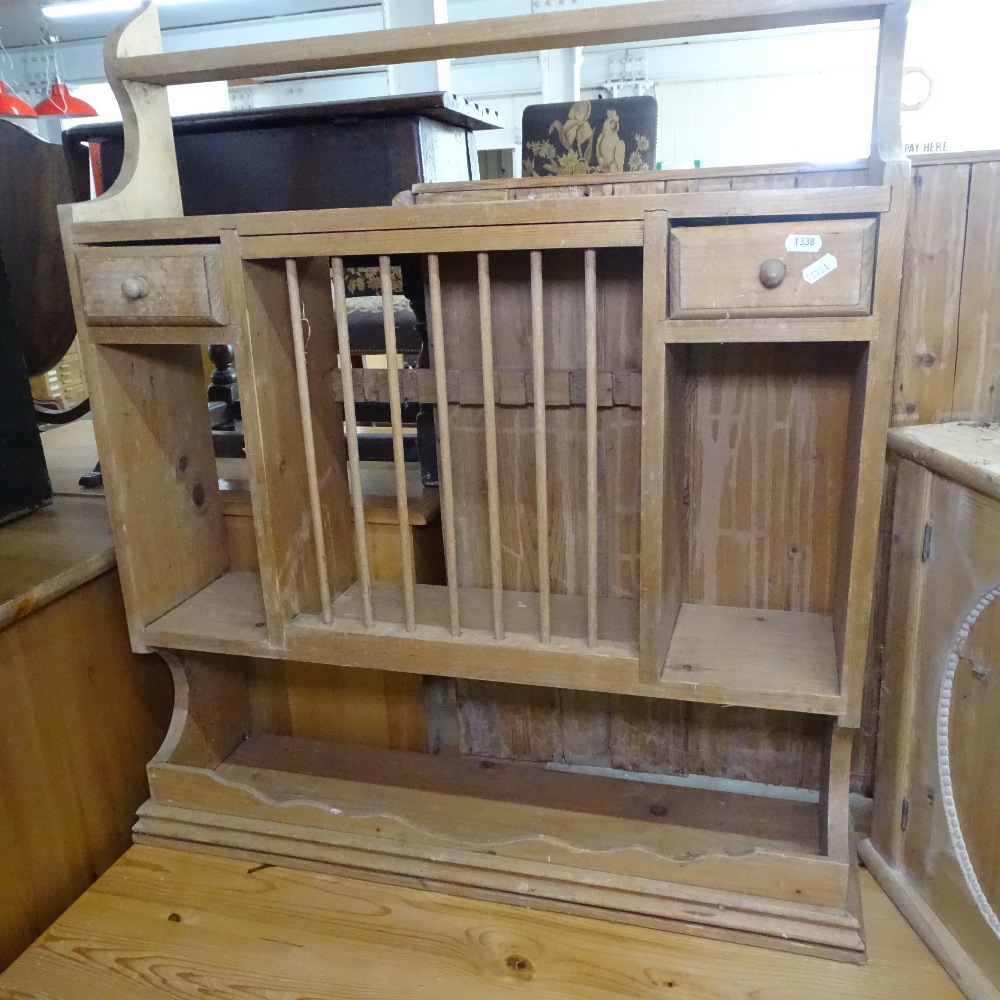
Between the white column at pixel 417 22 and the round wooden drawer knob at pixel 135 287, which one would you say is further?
the white column at pixel 417 22

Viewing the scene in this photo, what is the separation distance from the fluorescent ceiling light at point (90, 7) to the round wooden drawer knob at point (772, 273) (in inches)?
260

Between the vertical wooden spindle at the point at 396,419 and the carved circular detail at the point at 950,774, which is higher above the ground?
the vertical wooden spindle at the point at 396,419

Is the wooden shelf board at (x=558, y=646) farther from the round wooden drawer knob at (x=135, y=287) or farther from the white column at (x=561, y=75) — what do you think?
the white column at (x=561, y=75)

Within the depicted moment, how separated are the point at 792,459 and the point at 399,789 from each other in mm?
860

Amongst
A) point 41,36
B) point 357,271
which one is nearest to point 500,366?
point 357,271

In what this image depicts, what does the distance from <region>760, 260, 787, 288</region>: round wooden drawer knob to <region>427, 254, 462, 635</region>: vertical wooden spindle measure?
15.7 inches

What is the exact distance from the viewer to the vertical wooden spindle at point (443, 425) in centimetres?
108

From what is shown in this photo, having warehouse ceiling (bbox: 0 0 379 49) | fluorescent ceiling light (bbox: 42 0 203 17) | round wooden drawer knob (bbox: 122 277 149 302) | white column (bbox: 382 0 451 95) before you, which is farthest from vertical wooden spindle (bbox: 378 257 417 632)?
fluorescent ceiling light (bbox: 42 0 203 17)

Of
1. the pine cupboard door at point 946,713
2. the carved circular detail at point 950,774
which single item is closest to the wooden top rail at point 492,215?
the pine cupboard door at point 946,713

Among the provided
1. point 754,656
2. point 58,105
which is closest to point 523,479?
point 754,656

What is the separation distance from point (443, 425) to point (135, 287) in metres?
0.46

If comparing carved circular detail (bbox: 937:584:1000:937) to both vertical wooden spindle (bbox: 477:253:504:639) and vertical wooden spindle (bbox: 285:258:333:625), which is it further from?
vertical wooden spindle (bbox: 285:258:333:625)

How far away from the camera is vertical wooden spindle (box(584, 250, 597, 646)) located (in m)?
1.02

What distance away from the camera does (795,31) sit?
643cm
